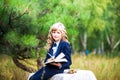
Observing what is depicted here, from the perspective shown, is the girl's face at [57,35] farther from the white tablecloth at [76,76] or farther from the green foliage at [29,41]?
the green foliage at [29,41]

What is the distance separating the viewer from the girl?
3.46 meters

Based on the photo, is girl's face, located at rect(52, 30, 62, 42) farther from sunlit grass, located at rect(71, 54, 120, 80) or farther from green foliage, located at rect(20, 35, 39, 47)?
sunlit grass, located at rect(71, 54, 120, 80)

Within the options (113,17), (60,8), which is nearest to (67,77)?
(60,8)

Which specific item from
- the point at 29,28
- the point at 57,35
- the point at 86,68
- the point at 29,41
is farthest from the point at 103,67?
the point at 57,35

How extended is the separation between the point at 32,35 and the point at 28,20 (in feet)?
0.50

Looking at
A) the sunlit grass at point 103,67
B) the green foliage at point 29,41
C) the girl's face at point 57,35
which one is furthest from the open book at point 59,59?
the sunlit grass at point 103,67

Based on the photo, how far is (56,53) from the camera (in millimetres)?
3502

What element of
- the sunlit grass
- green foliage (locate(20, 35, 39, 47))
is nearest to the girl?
green foliage (locate(20, 35, 39, 47))

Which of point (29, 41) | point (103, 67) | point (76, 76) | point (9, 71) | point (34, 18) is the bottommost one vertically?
point (103, 67)

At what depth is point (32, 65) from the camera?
4.58 metres

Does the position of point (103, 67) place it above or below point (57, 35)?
below

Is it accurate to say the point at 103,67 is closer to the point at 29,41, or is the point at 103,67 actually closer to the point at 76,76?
the point at 29,41

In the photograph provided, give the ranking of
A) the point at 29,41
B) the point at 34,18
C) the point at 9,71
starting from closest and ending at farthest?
the point at 29,41
the point at 34,18
the point at 9,71

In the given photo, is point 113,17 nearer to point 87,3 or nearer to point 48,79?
point 87,3
